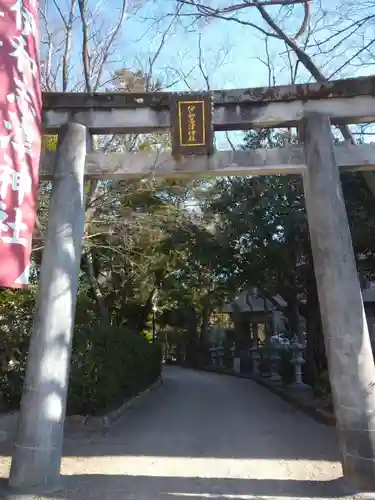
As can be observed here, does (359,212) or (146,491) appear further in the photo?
(359,212)

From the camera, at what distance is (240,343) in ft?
84.1

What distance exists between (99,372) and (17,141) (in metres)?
5.74

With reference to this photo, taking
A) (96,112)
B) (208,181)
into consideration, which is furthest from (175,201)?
(96,112)

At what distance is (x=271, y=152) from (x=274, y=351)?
11968mm

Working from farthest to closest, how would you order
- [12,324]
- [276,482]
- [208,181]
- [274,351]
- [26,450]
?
[274,351], [208,181], [12,324], [276,482], [26,450]

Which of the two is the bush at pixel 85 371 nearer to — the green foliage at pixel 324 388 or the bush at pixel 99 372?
the bush at pixel 99 372

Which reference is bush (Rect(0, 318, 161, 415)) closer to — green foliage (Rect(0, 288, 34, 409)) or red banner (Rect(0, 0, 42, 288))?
green foliage (Rect(0, 288, 34, 409))

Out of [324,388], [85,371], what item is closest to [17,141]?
[85,371]

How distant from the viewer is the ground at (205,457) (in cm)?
532

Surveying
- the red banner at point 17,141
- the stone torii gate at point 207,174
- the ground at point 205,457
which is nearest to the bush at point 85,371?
the ground at point 205,457

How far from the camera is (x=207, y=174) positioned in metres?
6.40

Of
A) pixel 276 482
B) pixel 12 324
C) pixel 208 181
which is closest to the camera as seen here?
pixel 276 482

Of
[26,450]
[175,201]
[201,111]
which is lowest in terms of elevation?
[26,450]

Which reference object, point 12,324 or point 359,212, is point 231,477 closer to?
point 12,324
